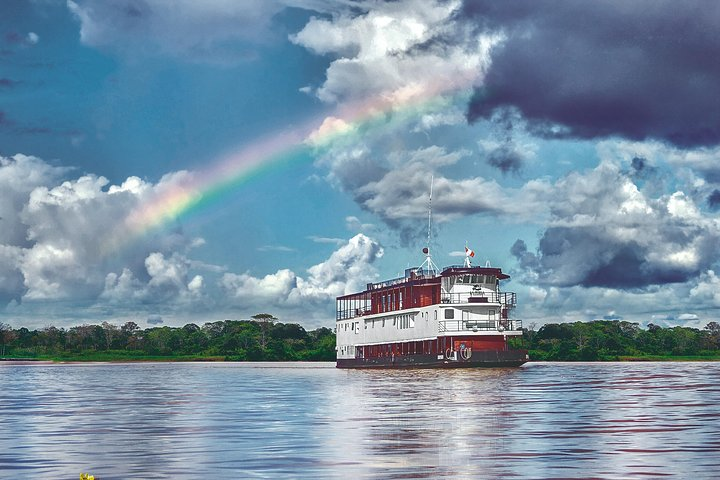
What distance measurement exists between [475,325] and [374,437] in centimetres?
8247

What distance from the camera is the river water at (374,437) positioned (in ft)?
94.8

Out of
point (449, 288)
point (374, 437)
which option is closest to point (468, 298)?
point (449, 288)

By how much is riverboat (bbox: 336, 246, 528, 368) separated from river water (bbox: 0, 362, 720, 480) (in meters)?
49.9

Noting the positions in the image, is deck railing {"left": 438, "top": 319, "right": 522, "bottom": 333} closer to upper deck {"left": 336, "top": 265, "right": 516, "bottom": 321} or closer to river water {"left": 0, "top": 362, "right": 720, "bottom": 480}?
upper deck {"left": 336, "top": 265, "right": 516, "bottom": 321}

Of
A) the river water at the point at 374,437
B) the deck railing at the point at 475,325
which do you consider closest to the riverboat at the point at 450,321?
the deck railing at the point at 475,325

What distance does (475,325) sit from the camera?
392 ft

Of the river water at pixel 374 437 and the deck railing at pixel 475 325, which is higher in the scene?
the deck railing at pixel 475 325

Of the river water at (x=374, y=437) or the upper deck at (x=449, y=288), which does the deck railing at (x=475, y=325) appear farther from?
the river water at (x=374, y=437)

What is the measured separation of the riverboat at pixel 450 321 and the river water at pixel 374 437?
4994 centimetres

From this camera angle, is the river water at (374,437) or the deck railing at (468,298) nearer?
the river water at (374,437)

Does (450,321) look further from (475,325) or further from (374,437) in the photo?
(374,437)

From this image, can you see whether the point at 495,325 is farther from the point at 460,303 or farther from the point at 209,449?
the point at 209,449

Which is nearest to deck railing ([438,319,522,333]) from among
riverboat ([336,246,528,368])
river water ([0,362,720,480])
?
riverboat ([336,246,528,368])

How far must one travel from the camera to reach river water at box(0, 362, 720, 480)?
28.9 metres
